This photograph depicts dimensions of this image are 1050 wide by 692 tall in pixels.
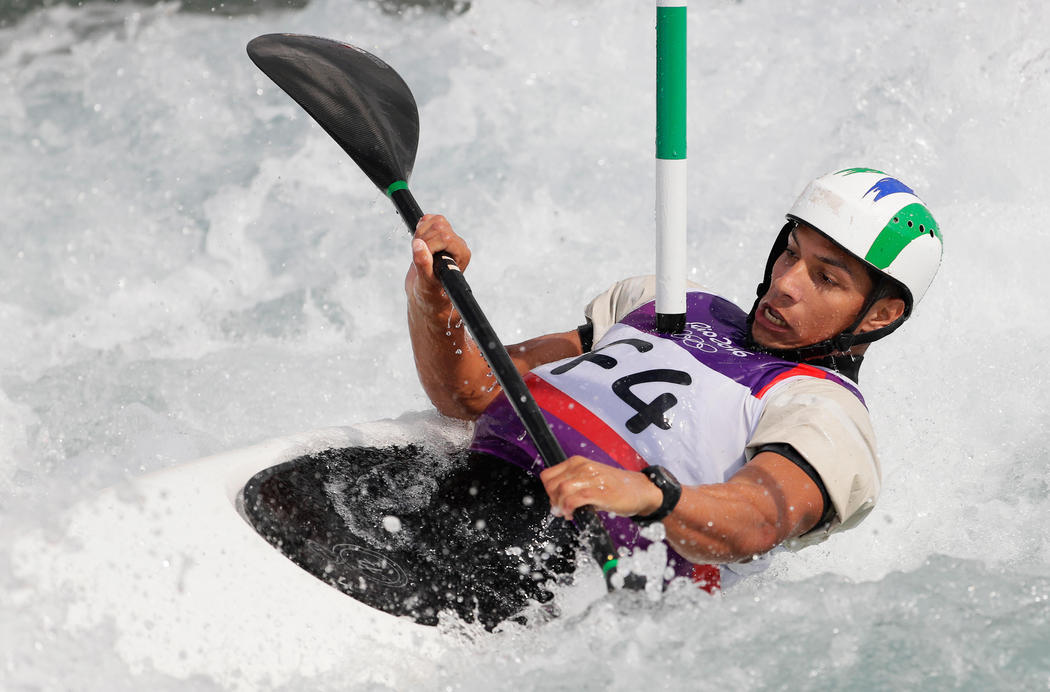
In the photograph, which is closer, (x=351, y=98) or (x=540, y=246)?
(x=351, y=98)

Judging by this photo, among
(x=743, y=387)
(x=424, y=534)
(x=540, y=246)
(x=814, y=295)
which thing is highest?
(x=814, y=295)

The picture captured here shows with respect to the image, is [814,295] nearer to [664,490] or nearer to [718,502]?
[718,502]

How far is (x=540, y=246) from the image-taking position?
187 inches

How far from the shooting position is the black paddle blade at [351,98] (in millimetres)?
2631

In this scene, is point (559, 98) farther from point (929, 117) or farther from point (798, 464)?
point (798, 464)

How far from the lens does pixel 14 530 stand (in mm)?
1908

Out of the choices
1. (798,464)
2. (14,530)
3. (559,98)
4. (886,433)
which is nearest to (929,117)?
(559,98)

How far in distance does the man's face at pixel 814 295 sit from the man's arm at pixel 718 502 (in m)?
0.45

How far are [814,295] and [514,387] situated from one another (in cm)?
75

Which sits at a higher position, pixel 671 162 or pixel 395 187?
pixel 671 162

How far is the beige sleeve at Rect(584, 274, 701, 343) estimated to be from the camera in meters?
2.73

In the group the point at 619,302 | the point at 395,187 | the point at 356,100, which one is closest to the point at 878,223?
the point at 619,302

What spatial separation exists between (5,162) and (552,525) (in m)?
4.08

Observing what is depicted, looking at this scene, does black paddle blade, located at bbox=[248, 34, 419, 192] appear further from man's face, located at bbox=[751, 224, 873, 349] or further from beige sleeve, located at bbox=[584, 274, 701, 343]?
man's face, located at bbox=[751, 224, 873, 349]
